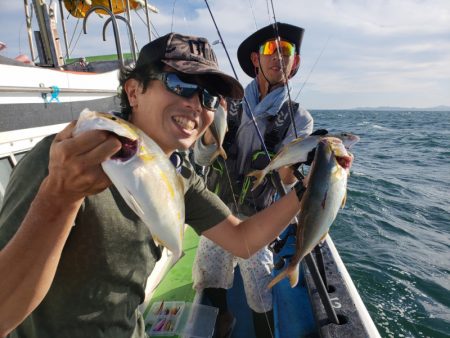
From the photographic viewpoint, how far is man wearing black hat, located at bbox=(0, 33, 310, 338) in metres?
1.06

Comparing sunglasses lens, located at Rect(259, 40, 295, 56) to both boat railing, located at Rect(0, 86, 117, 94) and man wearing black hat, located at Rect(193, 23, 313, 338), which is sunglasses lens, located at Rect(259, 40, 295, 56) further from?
boat railing, located at Rect(0, 86, 117, 94)

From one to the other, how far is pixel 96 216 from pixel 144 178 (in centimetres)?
52

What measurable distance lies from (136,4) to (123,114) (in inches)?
341

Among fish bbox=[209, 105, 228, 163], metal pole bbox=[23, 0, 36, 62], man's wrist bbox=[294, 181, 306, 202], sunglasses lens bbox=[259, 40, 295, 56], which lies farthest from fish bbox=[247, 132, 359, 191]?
metal pole bbox=[23, 0, 36, 62]

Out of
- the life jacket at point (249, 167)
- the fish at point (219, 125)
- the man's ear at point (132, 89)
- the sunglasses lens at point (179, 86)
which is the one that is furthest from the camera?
the life jacket at point (249, 167)

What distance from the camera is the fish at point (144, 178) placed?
106cm

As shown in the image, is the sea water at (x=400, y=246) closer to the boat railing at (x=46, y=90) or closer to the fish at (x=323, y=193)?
the fish at (x=323, y=193)

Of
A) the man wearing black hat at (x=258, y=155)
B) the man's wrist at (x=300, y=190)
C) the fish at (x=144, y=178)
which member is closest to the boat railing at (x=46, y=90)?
the man wearing black hat at (x=258, y=155)

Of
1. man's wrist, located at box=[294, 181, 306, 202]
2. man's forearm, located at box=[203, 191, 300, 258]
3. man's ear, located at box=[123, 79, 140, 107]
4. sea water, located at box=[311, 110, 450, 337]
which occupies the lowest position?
sea water, located at box=[311, 110, 450, 337]

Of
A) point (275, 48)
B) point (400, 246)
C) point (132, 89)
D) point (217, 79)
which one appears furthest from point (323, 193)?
point (400, 246)

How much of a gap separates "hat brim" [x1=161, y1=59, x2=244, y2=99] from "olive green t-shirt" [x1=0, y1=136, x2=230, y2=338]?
733mm

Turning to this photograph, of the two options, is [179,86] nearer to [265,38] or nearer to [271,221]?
[271,221]

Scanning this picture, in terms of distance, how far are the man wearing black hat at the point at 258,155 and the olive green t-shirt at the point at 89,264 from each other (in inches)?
67.9

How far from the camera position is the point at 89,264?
4.88 ft
